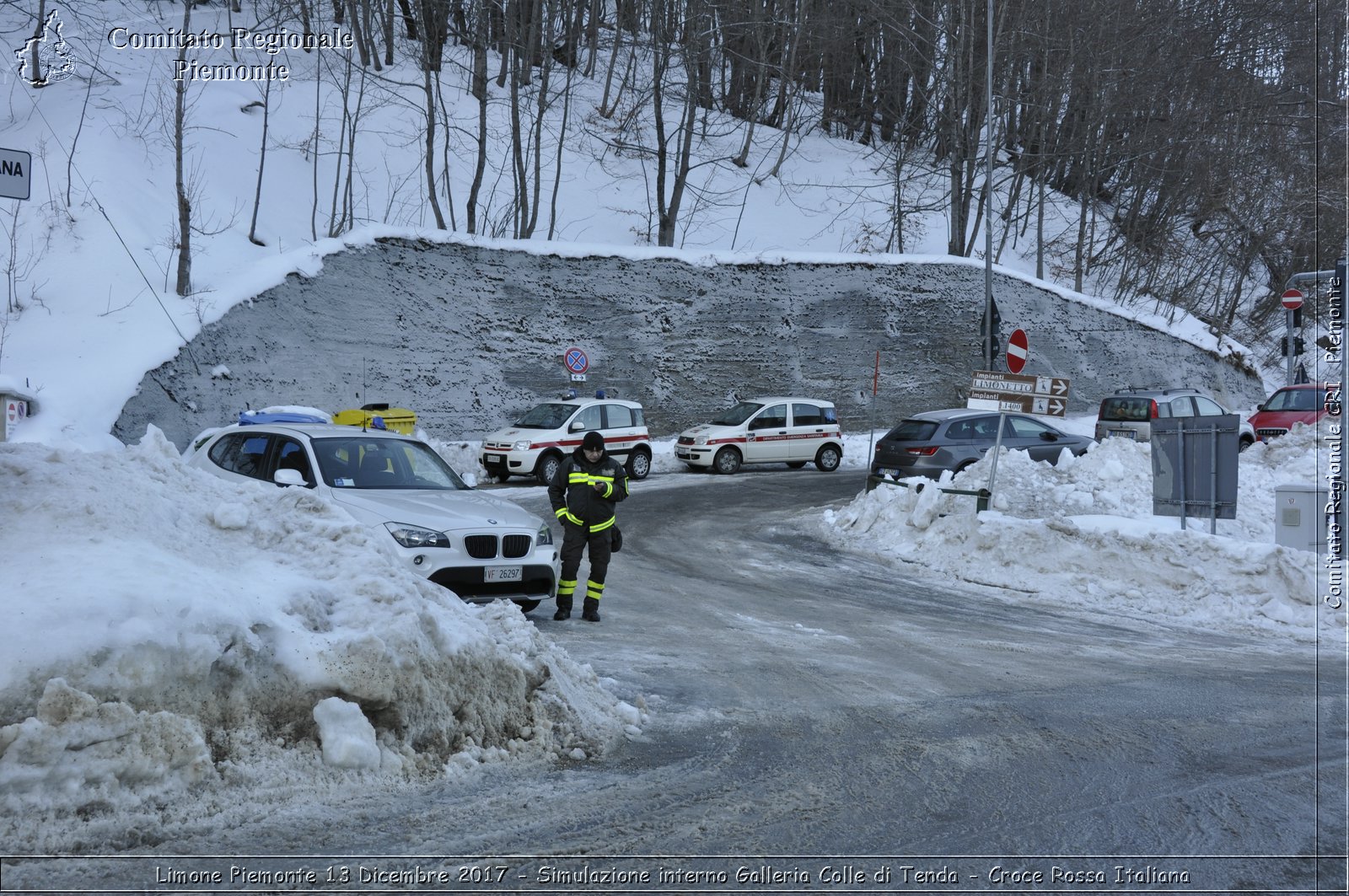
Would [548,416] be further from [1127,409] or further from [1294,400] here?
[1294,400]

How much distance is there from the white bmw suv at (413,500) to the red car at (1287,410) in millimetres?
19459

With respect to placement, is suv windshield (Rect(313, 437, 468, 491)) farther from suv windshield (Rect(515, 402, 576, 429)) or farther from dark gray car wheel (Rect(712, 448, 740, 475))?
dark gray car wheel (Rect(712, 448, 740, 475))

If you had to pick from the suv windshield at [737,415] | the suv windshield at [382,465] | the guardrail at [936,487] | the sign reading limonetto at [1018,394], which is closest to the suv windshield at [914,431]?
the guardrail at [936,487]

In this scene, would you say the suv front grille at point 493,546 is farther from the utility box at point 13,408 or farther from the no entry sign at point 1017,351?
the utility box at point 13,408

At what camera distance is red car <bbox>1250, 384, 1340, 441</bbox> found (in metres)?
23.2

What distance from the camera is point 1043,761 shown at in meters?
5.68

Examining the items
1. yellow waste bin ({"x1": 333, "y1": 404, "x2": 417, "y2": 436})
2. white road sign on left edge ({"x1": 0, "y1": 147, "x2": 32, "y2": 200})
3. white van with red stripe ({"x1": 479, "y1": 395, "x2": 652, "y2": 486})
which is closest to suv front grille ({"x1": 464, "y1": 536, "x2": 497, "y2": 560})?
white road sign on left edge ({"x1": 0, "y1": 147, "x2": 32, "y2": 200})

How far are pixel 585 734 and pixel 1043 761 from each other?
2404mm

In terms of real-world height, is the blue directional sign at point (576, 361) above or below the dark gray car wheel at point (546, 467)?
above

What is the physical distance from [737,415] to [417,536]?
17.3 metres

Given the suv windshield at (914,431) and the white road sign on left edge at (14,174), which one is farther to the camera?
the suv windshield at (914,431)

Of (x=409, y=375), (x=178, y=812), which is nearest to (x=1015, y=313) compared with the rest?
(x=409, y=375)

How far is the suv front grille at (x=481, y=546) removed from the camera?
343 inches

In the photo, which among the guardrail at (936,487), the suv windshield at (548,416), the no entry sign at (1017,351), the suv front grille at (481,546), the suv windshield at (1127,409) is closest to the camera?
the suv front grille at (481,546)
